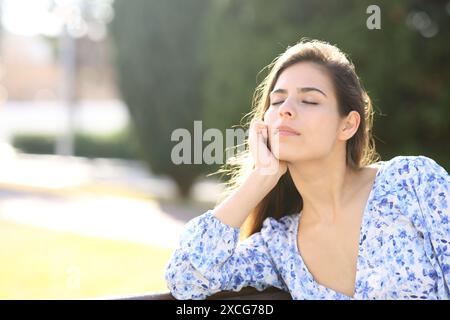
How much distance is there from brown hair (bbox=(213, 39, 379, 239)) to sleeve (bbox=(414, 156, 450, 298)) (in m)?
0.37

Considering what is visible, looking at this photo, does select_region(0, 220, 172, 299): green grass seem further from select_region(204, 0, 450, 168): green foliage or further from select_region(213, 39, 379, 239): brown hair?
select_region(204, 0, 450, 168): green foliage

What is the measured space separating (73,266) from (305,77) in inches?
216

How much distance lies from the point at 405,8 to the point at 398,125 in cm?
161

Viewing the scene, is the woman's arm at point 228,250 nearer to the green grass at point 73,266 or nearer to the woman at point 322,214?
the woman at point 322,214

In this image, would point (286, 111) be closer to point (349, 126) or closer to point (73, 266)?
point (349, 126)

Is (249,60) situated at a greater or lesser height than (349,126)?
greater

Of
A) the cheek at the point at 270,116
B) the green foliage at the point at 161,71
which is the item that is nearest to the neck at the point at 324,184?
the cheek at the point at 270,116

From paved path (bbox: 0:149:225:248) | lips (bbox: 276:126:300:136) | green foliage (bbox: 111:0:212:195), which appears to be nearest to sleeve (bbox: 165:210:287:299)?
lips (bbox: 276:126:300:136)

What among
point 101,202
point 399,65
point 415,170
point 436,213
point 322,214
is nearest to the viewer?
point 436,213

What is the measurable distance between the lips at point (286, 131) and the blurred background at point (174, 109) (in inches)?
142

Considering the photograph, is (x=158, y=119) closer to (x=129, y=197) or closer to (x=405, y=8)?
(x=129, y=197)

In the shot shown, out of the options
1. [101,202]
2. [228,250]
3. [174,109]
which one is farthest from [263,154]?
[101,202]

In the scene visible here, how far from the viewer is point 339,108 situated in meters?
2.62

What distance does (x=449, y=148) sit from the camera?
29.0 feet
